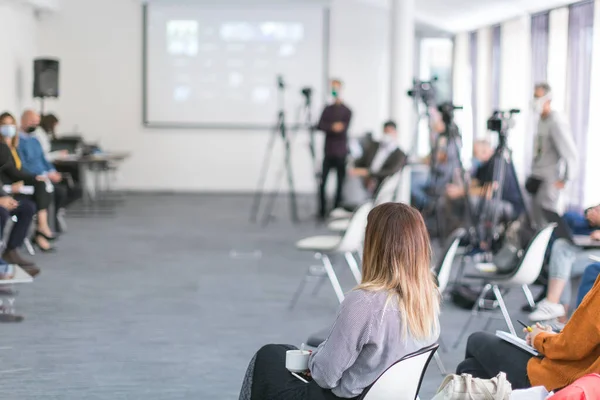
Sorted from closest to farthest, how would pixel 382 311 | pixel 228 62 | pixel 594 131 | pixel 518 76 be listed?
pixel 382 311 → pixel 594 131 → pixel 518 76 → pixel 228 62

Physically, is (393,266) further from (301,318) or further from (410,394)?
(301,318)

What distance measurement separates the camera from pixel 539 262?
5453 millimetres

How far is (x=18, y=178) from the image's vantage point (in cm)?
849

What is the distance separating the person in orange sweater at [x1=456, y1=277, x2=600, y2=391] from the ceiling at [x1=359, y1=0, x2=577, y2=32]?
760 cm

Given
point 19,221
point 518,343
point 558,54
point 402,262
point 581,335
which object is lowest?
point 19,221

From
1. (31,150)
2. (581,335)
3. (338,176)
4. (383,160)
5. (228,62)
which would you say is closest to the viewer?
(581,335)

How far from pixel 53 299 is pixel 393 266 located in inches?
173

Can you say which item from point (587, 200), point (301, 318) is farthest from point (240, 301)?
point (587, 200)

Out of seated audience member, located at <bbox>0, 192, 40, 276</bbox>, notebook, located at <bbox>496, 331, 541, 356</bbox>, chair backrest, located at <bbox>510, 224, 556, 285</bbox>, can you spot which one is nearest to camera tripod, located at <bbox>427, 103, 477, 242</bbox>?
chair backrest, located at <bbox>510, 224, 556, 285</bbox>

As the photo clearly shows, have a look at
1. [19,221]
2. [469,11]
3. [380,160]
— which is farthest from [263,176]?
[19,221]

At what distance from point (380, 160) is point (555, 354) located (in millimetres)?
7549

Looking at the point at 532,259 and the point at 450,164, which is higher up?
the point at 450,164

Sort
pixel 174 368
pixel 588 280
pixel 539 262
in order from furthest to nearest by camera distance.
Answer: pixel 539 262
pixel 174 368
pixel 588 280

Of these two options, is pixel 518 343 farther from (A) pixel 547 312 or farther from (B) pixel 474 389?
(A) pixel 547 312
